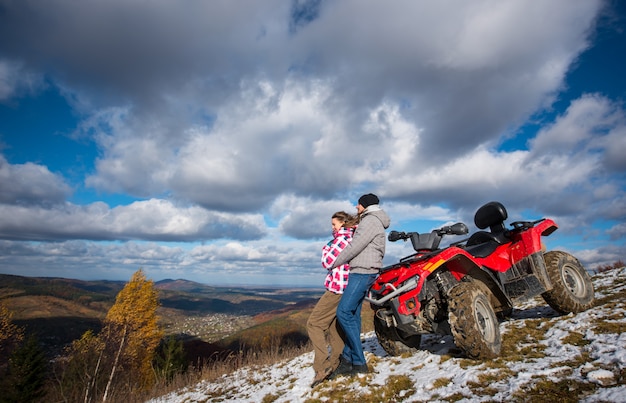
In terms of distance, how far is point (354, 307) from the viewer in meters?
4.87

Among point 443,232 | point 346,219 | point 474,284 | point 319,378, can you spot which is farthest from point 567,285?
point 319,378

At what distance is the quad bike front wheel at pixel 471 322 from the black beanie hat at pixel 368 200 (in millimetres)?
1773

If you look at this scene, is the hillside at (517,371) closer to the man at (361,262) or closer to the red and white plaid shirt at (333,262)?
the man at (361,262)

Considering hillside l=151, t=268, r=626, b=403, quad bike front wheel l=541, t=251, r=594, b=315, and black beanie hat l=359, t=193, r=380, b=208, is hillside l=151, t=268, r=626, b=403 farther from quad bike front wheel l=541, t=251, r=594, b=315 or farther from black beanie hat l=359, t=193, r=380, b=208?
black beanie hat l=359, t=193, r=380, b=208

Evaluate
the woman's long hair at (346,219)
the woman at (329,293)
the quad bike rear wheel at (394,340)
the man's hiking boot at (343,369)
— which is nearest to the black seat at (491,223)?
the quad bike rear wheel at (394,340)

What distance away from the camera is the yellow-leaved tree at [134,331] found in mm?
34281

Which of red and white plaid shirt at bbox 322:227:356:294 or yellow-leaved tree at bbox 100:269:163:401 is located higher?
red and white plaid shirt at bbox 322:227:356:294

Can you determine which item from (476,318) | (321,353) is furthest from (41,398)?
(476,318)

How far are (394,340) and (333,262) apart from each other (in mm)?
1995

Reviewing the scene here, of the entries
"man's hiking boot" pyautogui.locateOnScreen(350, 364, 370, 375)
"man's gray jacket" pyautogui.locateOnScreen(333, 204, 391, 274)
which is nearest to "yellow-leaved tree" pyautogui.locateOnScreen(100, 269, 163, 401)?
"man's hiking boot" pyautogui.locateOnScreen(350, 364, 370, 375)

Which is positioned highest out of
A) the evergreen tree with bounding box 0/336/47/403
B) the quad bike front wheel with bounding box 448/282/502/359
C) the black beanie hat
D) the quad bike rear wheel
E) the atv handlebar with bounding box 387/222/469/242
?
the black beanie hat

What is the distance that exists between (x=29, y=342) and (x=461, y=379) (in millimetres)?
58393

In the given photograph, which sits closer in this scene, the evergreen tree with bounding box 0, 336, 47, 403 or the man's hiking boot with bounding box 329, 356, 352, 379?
the man's hiking boot with bounding box 329, 356, 352, 379

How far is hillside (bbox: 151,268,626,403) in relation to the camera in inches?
122
